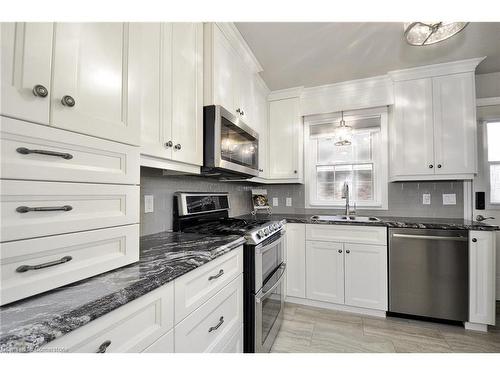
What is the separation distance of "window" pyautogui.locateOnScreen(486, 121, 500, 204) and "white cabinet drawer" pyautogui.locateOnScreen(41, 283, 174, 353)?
3299 millimetres

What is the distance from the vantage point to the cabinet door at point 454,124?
225cm

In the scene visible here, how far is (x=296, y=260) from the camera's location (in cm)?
253

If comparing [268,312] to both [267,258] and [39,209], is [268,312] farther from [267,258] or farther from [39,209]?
[39,209]

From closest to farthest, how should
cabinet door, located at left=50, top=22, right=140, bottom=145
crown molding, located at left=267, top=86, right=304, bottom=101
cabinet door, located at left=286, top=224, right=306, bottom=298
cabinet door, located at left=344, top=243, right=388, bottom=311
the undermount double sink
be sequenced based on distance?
cabinet door, located at left=50, top=22, right=140, bottom=145, cabinet door, located at left=344, top=243, right=388, bottom=311, the undermount double sink, cabinet door, located at left=286, top=224, right=306, bottom=298, crown molding, located at left=267, top=86, right=304, bottom=101

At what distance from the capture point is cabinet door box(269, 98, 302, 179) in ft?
9.48

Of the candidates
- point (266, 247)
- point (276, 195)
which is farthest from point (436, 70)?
point (266, 247)

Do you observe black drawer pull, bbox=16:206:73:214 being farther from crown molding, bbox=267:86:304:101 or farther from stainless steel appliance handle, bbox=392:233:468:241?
crown molding, bbox=267:86:304:101

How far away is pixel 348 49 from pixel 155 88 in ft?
5.86

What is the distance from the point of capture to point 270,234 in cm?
180

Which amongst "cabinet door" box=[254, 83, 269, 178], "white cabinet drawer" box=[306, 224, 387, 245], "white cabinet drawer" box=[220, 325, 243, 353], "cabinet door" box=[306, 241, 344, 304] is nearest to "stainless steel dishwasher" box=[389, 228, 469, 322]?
"white cabinet drawer" box=[306, 224, 387, 245]

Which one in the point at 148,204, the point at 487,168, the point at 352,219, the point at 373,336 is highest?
the point at 487,168

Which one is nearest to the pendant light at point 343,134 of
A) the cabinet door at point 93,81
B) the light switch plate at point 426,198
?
the light switch plate at point 426,198

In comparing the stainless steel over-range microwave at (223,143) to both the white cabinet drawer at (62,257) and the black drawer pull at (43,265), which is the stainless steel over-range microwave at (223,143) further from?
the black drawer pull at (43,265)

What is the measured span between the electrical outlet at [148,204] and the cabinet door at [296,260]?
1506 mm
